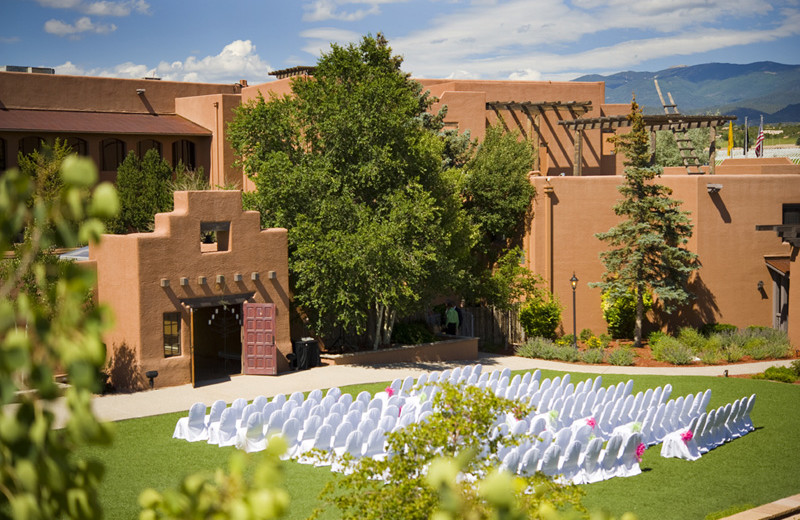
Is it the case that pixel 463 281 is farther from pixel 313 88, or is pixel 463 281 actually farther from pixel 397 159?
pixel 313 88

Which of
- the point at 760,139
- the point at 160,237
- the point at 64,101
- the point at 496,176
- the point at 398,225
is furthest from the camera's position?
the point at 760,139

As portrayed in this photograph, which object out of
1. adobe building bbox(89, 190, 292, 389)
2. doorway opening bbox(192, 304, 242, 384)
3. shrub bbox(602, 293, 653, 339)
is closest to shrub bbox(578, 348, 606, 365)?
shrub bbox(602, 293, 653, 339)

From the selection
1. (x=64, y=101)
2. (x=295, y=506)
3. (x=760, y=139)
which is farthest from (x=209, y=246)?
(x=760, y=139)

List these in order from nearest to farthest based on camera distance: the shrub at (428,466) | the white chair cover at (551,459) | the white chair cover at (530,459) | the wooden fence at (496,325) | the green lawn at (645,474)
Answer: the shrub at (428,466) → the green lawn at (645,474) → the white chair cover at (530,459) → the white chair cover at (551,459) → the wooden fence at (496,325)

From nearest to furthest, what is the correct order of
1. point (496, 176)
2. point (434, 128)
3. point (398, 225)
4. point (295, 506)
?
point (295, 506)
point (398, 225)
point (496, 176)
point (434, 128)

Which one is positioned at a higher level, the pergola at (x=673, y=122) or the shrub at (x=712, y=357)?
the pergola at (x=673, y=122)

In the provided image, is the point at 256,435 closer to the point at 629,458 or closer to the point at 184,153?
the point at 629,458

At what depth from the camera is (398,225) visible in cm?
2545

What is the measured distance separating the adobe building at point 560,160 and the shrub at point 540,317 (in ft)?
2.63

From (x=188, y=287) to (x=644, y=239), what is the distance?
14739 mm

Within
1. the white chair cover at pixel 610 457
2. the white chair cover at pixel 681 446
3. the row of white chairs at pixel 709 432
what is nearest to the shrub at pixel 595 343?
the row of white chairs at pixel 709 432

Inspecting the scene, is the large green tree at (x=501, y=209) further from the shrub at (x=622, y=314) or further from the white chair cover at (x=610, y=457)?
the white chair cover at (x=610, y=457)

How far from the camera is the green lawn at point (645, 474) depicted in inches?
563

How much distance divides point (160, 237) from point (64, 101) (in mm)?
18942
